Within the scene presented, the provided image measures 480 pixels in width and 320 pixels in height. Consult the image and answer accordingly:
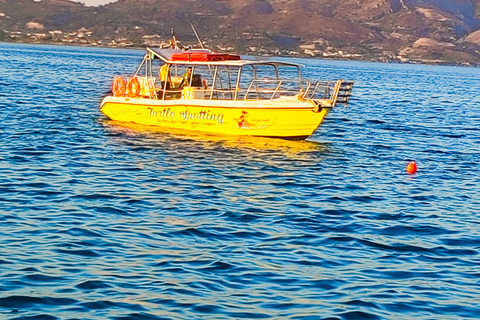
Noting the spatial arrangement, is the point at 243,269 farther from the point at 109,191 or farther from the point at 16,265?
the point at 109,191

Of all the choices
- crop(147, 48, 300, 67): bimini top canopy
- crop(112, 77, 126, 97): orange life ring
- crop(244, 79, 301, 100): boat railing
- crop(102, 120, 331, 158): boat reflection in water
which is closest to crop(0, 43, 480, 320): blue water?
Result: crop(102, 120, 331, 158): boat reflection in water

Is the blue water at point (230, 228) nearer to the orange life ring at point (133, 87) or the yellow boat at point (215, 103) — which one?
the yellow boat at point (215, 103)

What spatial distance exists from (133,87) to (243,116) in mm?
6218

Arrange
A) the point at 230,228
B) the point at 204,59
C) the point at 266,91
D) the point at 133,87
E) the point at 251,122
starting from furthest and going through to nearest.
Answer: the point at 133,87, the point at 204,59, the point at 266,91, the point at 251,122, the point at 230,228

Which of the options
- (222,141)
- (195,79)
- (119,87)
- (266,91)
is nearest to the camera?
(222,141)

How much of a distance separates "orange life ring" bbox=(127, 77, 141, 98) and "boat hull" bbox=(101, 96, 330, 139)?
2.06 meters

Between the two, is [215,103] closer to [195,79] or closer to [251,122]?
[251,122]

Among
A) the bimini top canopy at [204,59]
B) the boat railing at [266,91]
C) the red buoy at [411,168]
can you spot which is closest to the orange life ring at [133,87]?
the bimini top canopy at [204,59]

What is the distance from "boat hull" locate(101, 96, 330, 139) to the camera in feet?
94.0

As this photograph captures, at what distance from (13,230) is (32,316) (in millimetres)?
4283

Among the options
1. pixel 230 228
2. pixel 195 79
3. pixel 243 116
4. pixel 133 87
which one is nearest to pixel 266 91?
pixel 243 116

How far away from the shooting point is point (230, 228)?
16.6 metres

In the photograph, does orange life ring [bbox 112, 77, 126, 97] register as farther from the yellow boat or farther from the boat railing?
the boat railing

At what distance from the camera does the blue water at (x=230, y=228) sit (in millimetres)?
12414
